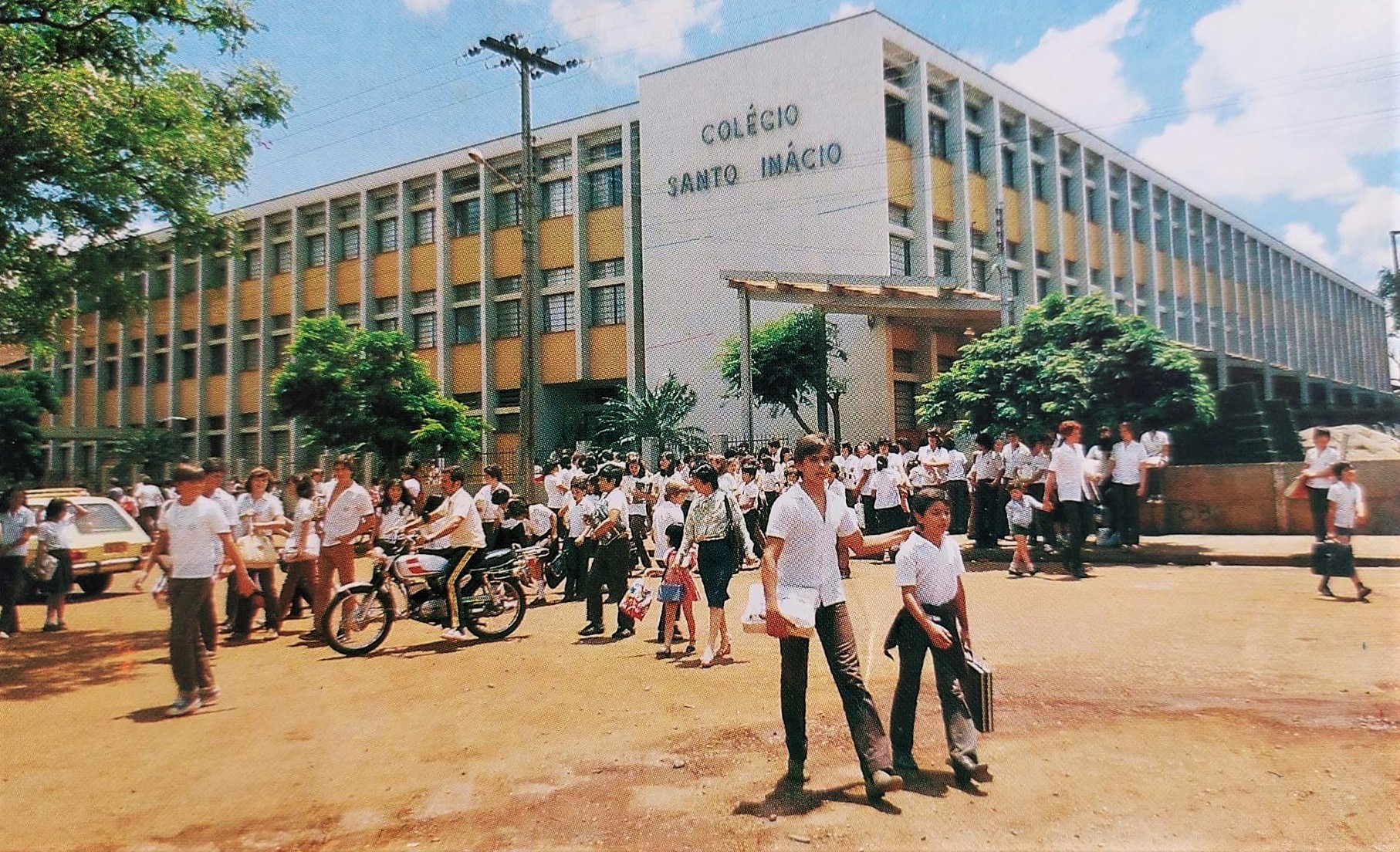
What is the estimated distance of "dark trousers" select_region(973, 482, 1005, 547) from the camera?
543 inches

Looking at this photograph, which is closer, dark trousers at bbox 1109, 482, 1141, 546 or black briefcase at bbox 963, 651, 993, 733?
black briefcase at bbox 963, 651, 993, 733

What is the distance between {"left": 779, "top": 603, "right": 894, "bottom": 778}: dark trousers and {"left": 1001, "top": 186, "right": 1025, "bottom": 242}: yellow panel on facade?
102 ft

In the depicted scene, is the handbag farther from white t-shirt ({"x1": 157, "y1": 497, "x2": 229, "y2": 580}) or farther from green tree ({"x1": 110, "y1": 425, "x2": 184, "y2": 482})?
green tree ({"x1": 110, "y1": 425, "x2": 184, "y2": 482})

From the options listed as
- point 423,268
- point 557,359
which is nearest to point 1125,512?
point 557,359

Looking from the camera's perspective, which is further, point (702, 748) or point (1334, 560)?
point (1334, 560)

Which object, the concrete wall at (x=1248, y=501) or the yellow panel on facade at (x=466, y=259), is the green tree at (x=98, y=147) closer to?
the concrete wall at (x=1248, y=501)

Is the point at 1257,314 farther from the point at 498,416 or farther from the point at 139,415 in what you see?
the point at 139,415

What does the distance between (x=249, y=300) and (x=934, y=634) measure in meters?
42.1

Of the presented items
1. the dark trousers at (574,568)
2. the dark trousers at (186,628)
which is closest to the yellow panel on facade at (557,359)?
the dark trousers at (574,568)

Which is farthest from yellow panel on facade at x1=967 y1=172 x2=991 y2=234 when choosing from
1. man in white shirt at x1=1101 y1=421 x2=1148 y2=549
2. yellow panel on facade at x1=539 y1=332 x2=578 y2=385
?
man in white shirt at x1=1101 y1=421 x2=1148 y2=549

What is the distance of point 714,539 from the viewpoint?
299 inches

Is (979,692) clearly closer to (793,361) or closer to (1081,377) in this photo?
(1081,377)

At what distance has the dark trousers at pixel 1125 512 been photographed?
12852 millimetres

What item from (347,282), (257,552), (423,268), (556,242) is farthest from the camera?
(347,282)
